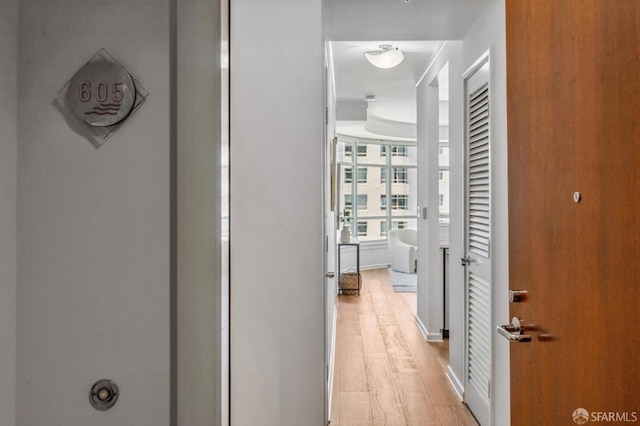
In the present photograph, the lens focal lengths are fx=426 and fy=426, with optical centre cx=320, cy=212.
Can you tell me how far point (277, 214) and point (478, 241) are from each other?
1304 mm

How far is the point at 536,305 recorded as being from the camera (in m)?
1.11

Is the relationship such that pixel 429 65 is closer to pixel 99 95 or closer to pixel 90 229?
pixel 99 95

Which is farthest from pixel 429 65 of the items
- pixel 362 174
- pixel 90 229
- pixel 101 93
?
pixel 362 174

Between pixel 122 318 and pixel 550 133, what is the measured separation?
1.15m

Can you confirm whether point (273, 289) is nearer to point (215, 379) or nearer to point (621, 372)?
point (215, 379)

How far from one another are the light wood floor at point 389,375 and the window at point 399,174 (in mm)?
3994

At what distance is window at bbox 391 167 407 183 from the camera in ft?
28.6

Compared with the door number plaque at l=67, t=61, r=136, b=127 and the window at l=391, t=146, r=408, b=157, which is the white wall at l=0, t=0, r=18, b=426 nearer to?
the door number plaque at l=67, t=61, r=136, b=127

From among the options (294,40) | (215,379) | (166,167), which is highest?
(294,40)

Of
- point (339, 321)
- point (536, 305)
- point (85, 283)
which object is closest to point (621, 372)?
point (536, 305)

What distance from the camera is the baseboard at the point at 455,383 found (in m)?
2.88

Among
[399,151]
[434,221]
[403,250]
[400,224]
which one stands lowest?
[403,250]

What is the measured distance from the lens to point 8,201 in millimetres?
1010

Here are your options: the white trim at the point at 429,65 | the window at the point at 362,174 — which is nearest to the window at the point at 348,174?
the window at the point at 362,174
